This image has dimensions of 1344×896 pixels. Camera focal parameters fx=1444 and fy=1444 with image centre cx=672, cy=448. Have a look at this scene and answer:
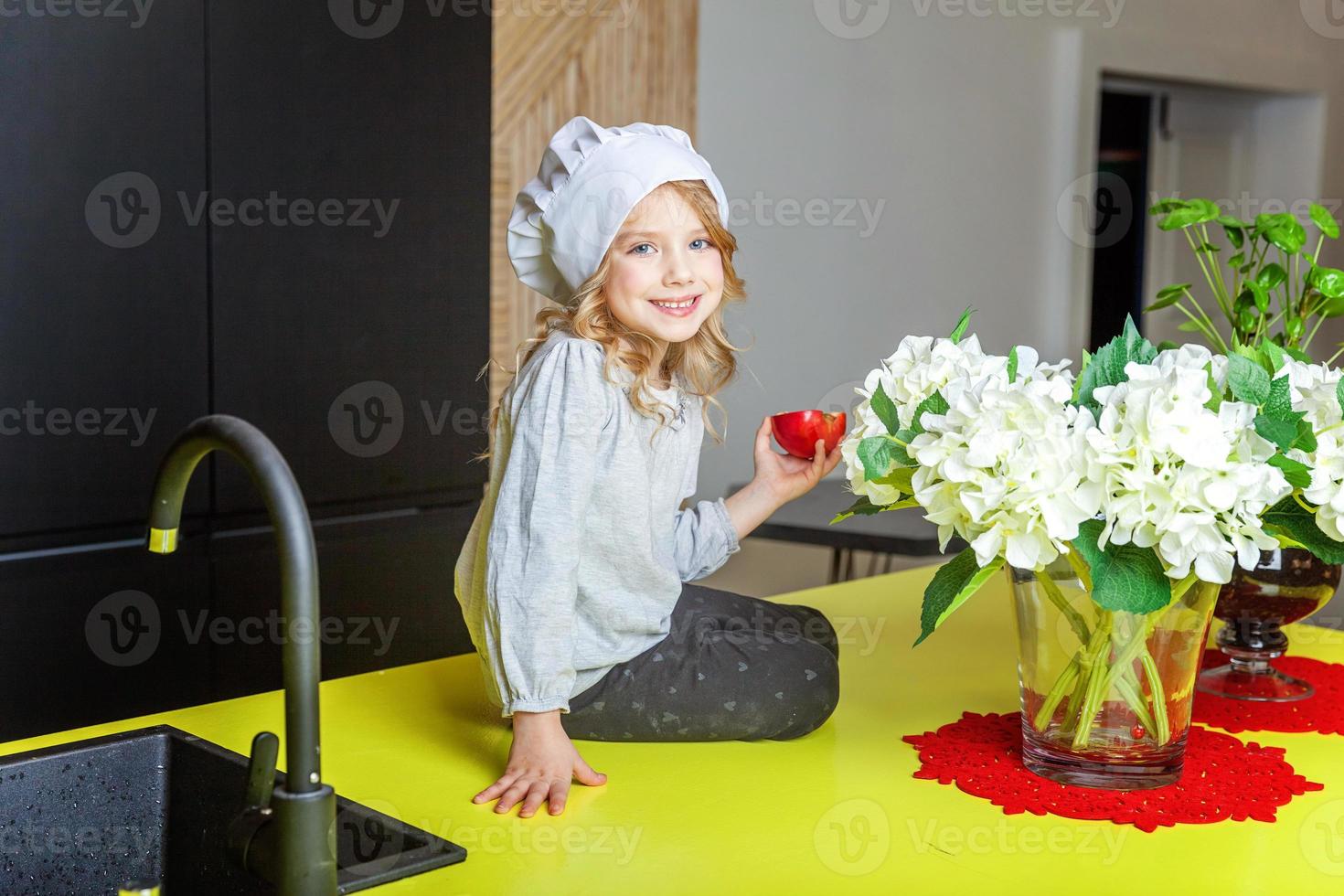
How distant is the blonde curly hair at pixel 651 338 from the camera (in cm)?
149

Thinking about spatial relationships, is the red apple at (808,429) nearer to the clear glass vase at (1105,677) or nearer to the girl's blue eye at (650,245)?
the girl's blue eye at (650,245)

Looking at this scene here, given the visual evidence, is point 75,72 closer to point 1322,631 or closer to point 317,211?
point 317,211

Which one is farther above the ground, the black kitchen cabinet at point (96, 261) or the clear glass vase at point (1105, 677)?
the black kitchen cabinet at point (96, 261)

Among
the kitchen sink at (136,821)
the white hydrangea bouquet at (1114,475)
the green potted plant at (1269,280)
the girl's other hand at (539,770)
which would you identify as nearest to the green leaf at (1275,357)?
the white hydrangea bouquet at (1114,475)

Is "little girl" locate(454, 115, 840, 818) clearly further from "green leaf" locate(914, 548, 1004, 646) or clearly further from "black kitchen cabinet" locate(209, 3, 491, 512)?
"black kitchen cabinet" locate(209, 3, 491, 512)

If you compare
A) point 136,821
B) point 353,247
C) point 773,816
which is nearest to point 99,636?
point 353,247

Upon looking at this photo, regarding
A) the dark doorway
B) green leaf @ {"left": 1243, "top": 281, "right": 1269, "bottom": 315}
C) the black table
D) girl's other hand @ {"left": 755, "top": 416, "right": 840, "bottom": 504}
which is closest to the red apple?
girl's other hand @ {"left": 755, "top": 416, "right": 840, "bottom": 504}

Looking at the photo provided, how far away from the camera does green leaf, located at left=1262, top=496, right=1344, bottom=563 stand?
3.92ft

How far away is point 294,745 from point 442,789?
1.55 ft

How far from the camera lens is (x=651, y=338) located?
156 centimetres

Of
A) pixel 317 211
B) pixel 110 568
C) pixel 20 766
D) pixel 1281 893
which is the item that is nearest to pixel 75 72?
pixel 317 211

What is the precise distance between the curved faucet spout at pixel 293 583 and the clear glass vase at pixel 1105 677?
671mm

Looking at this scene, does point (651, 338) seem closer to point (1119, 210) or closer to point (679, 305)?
point (679, 305)

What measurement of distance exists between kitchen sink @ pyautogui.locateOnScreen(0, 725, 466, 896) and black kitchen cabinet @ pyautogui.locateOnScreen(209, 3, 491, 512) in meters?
0.98
